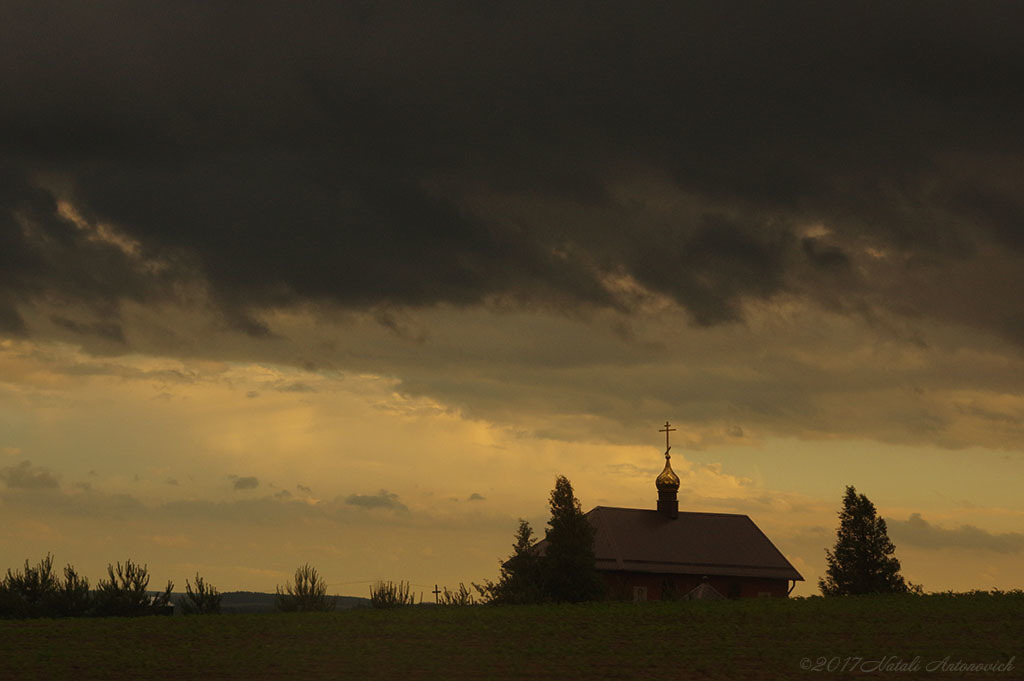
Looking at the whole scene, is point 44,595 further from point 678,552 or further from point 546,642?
point 678,552

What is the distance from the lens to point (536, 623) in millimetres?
30594

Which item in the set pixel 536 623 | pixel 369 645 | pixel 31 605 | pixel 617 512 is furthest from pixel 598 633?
pixel 617 512

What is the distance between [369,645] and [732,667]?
29.3 feet

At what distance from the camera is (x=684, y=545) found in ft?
211

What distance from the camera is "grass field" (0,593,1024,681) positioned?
75.3 feet

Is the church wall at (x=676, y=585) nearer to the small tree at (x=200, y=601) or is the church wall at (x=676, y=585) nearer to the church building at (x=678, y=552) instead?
the church building at (x=678, y=552)

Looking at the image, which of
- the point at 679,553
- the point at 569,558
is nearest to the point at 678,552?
the point at 679,553

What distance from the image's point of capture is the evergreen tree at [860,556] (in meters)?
60.9

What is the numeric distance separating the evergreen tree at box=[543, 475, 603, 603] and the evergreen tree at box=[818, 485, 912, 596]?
2491 cm

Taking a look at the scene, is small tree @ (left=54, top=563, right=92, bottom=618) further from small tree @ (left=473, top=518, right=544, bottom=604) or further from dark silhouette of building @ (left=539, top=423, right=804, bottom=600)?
dark silhouette of building @ (left=539, top=423, right=804, bottom=600)

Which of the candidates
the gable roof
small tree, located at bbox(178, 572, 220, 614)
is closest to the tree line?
small tree, located at bbox(178, 572, 220, 614)

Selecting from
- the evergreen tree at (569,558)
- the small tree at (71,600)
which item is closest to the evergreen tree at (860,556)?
the evergreen tree at (569,558)

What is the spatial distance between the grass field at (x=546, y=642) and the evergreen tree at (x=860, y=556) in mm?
26058

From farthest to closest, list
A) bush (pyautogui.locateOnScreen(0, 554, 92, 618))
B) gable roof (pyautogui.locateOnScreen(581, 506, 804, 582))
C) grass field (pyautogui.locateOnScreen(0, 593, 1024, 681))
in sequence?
gable roof (pyautogui.locateOnScreen(581, 506, 804, 582)), bush (pyautogui.locateOnScreen(0, 554, 92, 618)), grass field (pyautogui.locateOnScreen(0, 593, 1024, 681))
